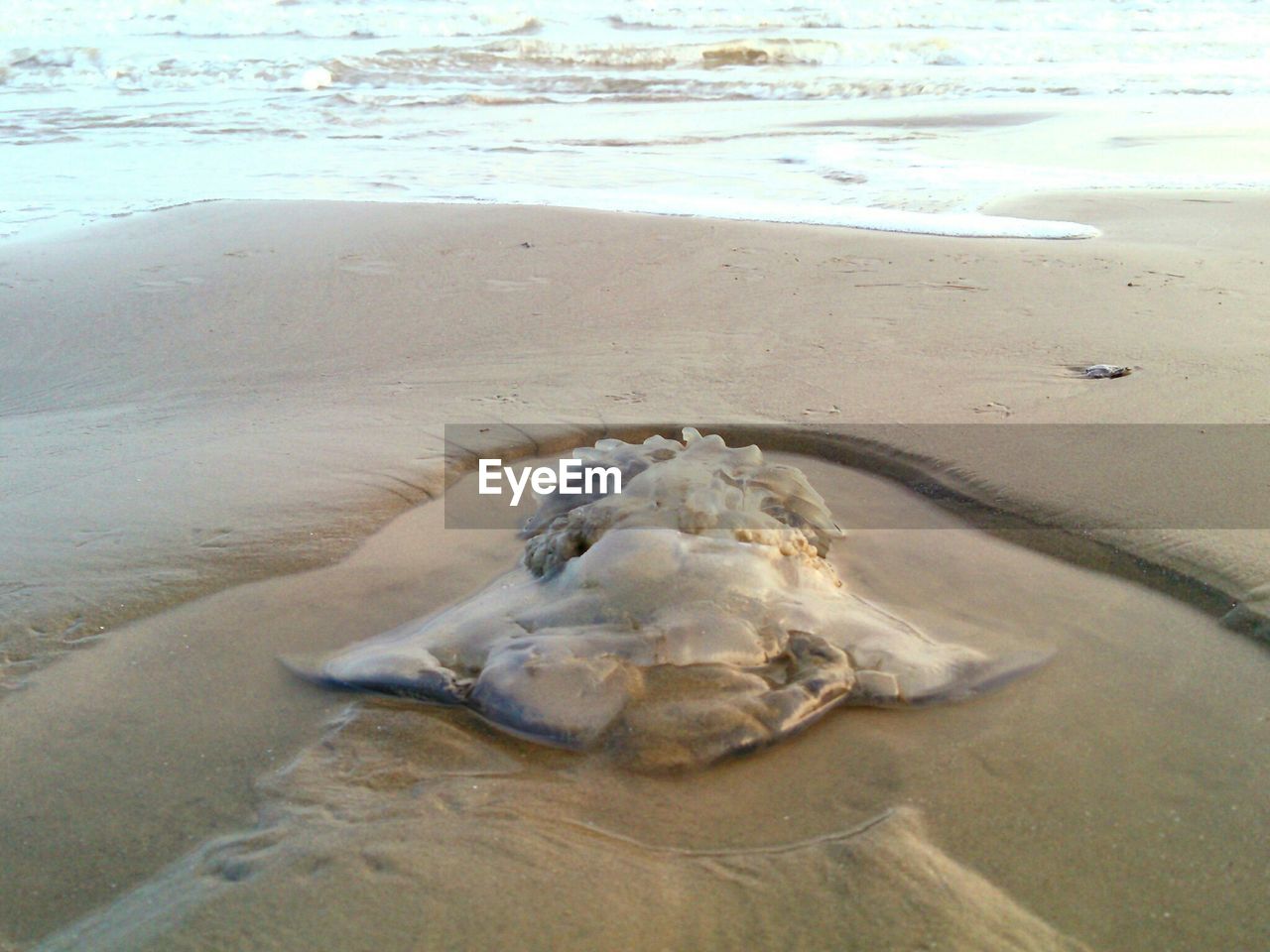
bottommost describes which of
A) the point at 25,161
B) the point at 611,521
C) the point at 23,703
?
the point at 23,703

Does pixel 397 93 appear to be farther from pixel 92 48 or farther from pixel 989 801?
pixel 989 801

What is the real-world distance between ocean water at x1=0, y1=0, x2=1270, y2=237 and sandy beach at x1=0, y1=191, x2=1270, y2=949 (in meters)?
1.59

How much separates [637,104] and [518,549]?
31.2 ft

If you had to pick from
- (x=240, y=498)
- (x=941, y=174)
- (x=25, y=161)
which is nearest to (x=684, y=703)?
(x=240, y=498)

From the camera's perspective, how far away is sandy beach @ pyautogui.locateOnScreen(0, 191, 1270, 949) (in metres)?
1.38

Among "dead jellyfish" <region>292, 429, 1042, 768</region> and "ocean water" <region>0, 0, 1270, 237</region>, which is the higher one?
"ocean water" <region>0, 0, 1270, 237</region>

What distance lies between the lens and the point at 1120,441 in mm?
2834

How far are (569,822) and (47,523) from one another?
164cm

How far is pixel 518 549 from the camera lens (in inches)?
94.9
